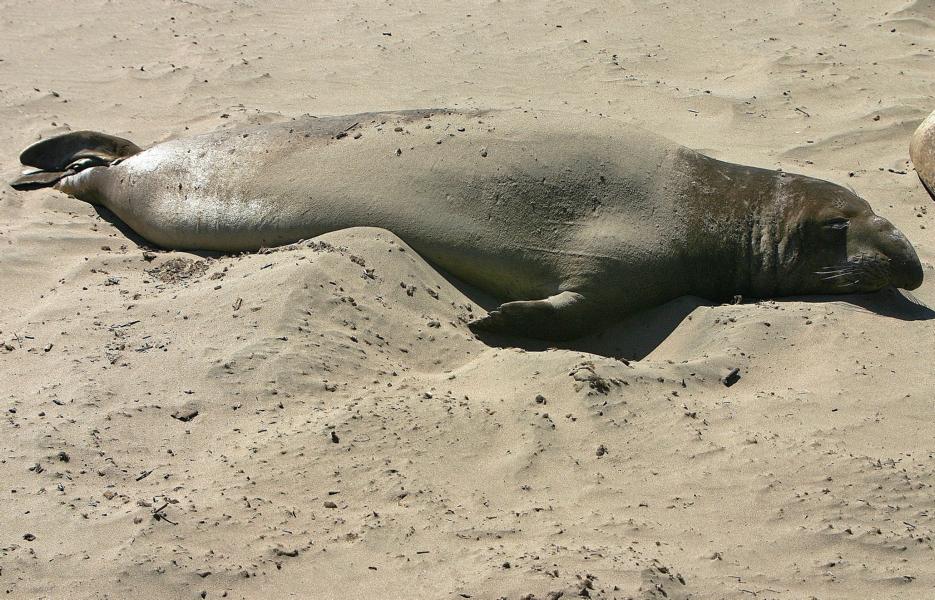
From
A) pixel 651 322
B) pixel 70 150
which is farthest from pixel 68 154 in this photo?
pixel 651 322

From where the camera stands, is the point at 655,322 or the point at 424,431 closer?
the point at 424,431

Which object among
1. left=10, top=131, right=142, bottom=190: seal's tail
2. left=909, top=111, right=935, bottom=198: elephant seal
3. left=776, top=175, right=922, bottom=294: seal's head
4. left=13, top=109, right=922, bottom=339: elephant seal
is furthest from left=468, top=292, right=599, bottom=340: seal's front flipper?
left=10, top=131, right=142, bottom=190: seal's tail

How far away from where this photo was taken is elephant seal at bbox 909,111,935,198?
638 cm

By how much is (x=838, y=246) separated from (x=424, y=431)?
2.50 meters

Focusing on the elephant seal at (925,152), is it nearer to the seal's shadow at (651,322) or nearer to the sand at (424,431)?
the sand at (424,431)

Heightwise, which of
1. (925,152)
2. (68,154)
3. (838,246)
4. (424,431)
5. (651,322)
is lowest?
(651,322)

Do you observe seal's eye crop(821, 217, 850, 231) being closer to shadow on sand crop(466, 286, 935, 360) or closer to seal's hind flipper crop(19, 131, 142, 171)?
shadow on sand crop(466, 286, 935, 360)

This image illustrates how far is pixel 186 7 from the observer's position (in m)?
9.48

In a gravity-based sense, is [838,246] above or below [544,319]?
above

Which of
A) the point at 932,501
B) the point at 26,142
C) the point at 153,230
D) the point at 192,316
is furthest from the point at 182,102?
the point at 932,501

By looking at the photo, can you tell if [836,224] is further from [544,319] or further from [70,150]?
[70,150]

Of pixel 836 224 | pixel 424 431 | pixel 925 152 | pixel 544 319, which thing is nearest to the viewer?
pixel 424 431

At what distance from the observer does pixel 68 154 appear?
6512 millimetres

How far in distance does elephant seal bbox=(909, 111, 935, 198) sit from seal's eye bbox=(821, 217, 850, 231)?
1485 millimetres
